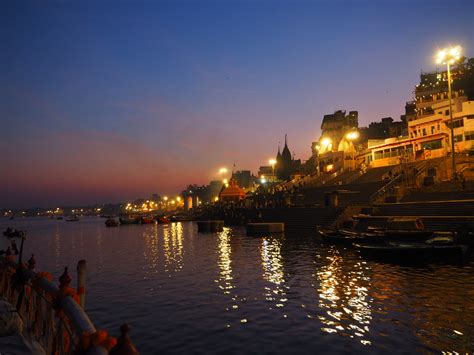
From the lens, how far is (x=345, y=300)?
1559 cm

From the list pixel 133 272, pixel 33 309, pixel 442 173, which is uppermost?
pixel 442 173

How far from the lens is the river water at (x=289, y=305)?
11320 mm

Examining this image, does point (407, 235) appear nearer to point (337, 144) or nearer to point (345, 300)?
point (345, 300)

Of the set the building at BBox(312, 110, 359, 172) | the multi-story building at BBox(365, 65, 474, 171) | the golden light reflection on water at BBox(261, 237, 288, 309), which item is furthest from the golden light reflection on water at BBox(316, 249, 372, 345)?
the building at BBox(312, 110, 359, 172)

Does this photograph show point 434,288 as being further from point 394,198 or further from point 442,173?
point 442,173

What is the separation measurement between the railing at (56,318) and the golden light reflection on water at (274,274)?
896 cm

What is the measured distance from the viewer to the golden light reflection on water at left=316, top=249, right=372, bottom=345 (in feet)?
40.4

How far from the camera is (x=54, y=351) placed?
22.2ft

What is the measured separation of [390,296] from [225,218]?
58.5 meters

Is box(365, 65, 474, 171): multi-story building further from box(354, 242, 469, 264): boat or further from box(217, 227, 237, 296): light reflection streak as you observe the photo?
box(217, 227, 237, 296): light reflection streak

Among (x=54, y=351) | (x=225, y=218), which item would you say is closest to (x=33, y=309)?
(x=54, y=351)

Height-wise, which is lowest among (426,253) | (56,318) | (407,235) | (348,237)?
(426,253)

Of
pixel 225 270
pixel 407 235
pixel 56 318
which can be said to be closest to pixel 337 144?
pixel 407 235

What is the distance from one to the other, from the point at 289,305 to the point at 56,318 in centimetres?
924
